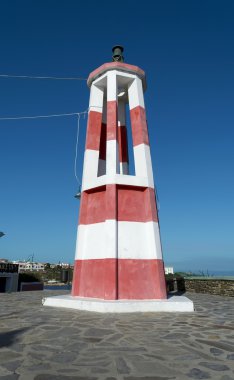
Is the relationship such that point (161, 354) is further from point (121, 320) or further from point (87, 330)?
point (121, 320)

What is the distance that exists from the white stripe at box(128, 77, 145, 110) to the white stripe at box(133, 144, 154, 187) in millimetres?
1927

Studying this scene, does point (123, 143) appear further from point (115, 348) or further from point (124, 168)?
point (115, 348)

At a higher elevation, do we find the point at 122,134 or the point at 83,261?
the point at 122,134

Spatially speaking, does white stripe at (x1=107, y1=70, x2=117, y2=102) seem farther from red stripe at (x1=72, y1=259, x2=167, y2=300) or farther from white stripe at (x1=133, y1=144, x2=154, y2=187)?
red stripe at (x1=72, y1=259, x2=167, y2=300)

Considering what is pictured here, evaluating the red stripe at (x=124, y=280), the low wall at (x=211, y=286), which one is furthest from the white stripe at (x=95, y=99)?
the low wall at (x=211, y=286)

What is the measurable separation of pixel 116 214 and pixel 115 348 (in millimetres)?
5302

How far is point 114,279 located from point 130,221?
196 cm

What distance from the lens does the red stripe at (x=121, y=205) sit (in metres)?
9.53

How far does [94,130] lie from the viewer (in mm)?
11367

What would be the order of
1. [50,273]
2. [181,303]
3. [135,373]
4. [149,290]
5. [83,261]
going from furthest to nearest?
1. [50,273]
2. [83,261]
3. [149,290]
4. [181,303]
5. [135,373]

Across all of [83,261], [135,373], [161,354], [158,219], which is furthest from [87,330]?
[158,219]

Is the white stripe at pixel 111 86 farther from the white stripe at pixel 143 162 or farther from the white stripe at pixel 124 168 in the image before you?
the white stripe at pixel 124 168

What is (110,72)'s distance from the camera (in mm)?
11375

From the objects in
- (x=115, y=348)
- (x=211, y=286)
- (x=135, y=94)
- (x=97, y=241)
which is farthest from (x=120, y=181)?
(x=211, y=286)
